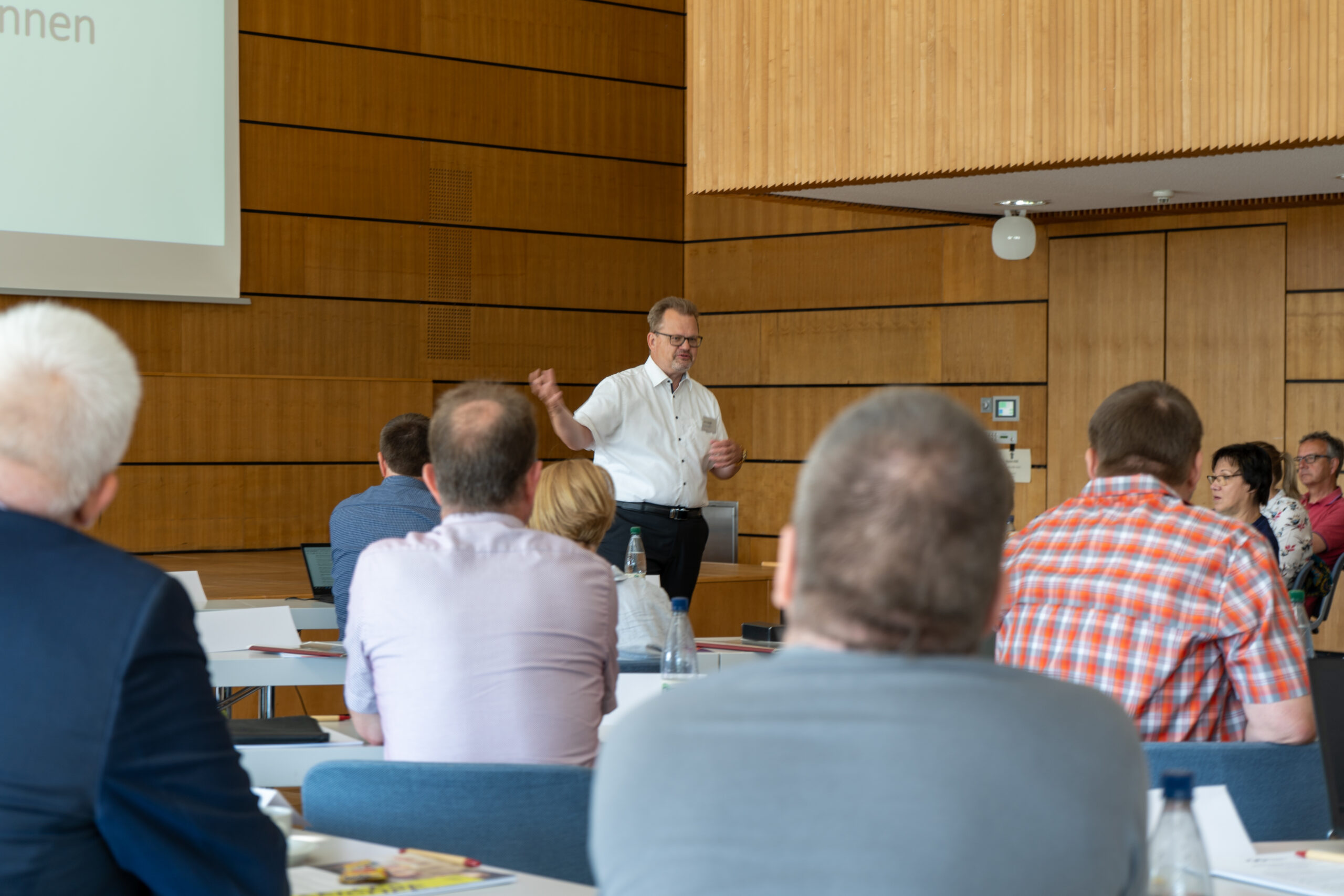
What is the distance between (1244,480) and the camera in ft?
17.9

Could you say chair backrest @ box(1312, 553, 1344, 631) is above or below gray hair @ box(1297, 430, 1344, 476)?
below

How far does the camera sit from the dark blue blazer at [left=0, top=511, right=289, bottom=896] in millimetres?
1396

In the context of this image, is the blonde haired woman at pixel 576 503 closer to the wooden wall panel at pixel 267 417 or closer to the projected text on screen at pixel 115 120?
the wooden wall panel at pixel 267 417

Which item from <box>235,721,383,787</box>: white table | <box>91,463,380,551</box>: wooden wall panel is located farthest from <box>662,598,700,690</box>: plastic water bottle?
<box>91,463,380,551</box>: wooden wall panel

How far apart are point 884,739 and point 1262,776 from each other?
5.01 feet

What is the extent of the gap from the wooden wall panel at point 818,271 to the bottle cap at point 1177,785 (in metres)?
7.54

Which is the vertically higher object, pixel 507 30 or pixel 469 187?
pixel 507 30

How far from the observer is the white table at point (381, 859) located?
5.65 ft

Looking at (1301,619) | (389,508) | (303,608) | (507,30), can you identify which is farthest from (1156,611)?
(507,30)

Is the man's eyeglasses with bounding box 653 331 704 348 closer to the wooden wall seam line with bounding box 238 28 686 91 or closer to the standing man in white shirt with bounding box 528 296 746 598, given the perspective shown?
the standing man in white shirt with bounding box 528 296 746 598

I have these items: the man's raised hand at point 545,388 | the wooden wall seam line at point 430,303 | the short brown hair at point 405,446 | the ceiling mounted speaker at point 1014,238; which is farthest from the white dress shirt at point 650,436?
the wooden wall seam line at point 430,303

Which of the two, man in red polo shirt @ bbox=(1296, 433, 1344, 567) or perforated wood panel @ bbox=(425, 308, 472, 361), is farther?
perforated wood panel @ bbox=(425, 308, 472, 361)

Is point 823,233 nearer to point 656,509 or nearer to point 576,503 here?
point 656,509

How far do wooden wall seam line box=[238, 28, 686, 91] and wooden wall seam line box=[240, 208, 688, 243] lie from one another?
943mm
